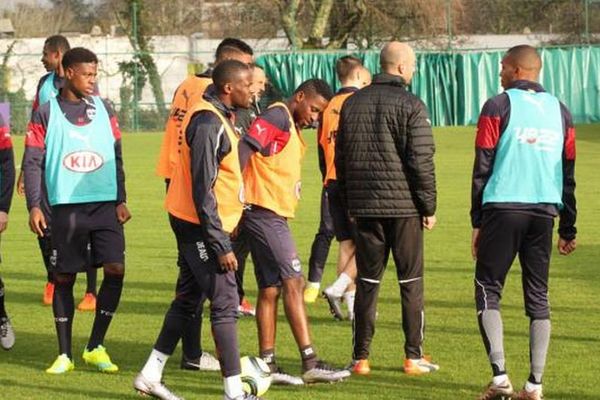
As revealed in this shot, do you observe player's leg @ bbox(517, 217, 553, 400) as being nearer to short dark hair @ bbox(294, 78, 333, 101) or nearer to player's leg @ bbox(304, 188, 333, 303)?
short dark hair @ bbox(294, 78, 333, 101)

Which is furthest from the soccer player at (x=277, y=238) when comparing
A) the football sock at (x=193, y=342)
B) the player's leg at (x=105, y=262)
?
the player's leg at (x=105, y=262)

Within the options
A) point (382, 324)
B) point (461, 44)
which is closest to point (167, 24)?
point (461, 44)

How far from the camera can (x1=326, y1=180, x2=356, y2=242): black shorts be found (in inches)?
423

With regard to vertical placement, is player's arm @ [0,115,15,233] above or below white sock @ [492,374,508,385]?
above

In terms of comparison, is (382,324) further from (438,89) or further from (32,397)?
(438,89)

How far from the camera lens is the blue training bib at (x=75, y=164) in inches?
353

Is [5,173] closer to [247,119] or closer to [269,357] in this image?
[247,119]

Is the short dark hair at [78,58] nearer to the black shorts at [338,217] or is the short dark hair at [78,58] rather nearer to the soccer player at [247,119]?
the soccer player at [247,119]

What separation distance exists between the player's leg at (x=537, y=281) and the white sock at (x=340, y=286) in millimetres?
3006

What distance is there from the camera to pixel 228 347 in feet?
24.6

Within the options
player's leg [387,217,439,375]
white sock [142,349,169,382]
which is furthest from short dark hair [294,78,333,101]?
white sock [142,349,169,382]

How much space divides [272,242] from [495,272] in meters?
1.50

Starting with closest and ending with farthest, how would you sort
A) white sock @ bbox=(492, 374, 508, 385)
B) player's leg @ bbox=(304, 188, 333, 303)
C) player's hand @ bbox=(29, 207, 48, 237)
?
white sock @ bbox=(492, 374, 508, 385)
player's hand @ bbox=(29, 207, 48, 237)
player's leg @ bbox=(304, 188, 333, 303)

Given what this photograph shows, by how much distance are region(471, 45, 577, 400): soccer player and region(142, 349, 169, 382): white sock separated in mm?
1853
